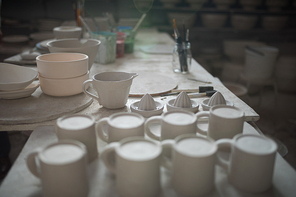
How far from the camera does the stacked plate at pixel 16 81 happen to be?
1070 millimetres

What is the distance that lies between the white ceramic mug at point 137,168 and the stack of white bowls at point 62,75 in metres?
0.57

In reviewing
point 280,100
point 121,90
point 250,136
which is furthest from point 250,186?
point 280,100

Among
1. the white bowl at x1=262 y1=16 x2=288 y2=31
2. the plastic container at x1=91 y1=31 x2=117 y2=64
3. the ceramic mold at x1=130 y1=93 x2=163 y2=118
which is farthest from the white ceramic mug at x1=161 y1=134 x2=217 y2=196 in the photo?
the white bowl at x1=262 y1=16 x2=288 y2=31

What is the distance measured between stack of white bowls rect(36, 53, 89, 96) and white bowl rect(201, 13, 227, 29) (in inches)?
110

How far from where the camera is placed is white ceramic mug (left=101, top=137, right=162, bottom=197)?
562 mm

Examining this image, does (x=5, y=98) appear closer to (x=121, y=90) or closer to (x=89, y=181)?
(x=121, y=90)

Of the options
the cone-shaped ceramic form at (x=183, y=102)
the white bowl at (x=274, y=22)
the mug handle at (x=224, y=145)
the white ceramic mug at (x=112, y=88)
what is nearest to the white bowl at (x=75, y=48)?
the white ceramic mug at (x=112, y=88)

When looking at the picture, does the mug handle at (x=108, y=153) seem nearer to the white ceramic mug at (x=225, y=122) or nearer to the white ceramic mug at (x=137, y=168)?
the white ceramic mug at (x=137, y=168)

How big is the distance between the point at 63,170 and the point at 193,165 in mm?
281

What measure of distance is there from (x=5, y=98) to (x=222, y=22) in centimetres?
311

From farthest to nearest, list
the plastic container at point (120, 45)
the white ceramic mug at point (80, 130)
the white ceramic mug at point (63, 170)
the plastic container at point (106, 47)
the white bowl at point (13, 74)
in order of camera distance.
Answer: the plastic container at point (120, 45)
the plastic container at point (106, 47)
the white bowl at point (13, 74)
the white ceramic mug at point (80, 130)
the white ceramic mug at point (63, 170)

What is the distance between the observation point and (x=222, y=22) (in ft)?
11.7

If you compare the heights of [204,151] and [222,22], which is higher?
[222,22]

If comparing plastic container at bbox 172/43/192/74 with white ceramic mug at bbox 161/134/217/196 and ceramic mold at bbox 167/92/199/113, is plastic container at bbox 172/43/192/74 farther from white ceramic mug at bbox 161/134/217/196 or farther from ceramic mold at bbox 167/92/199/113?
white ceramic mug at bbox 161/134/217/196
